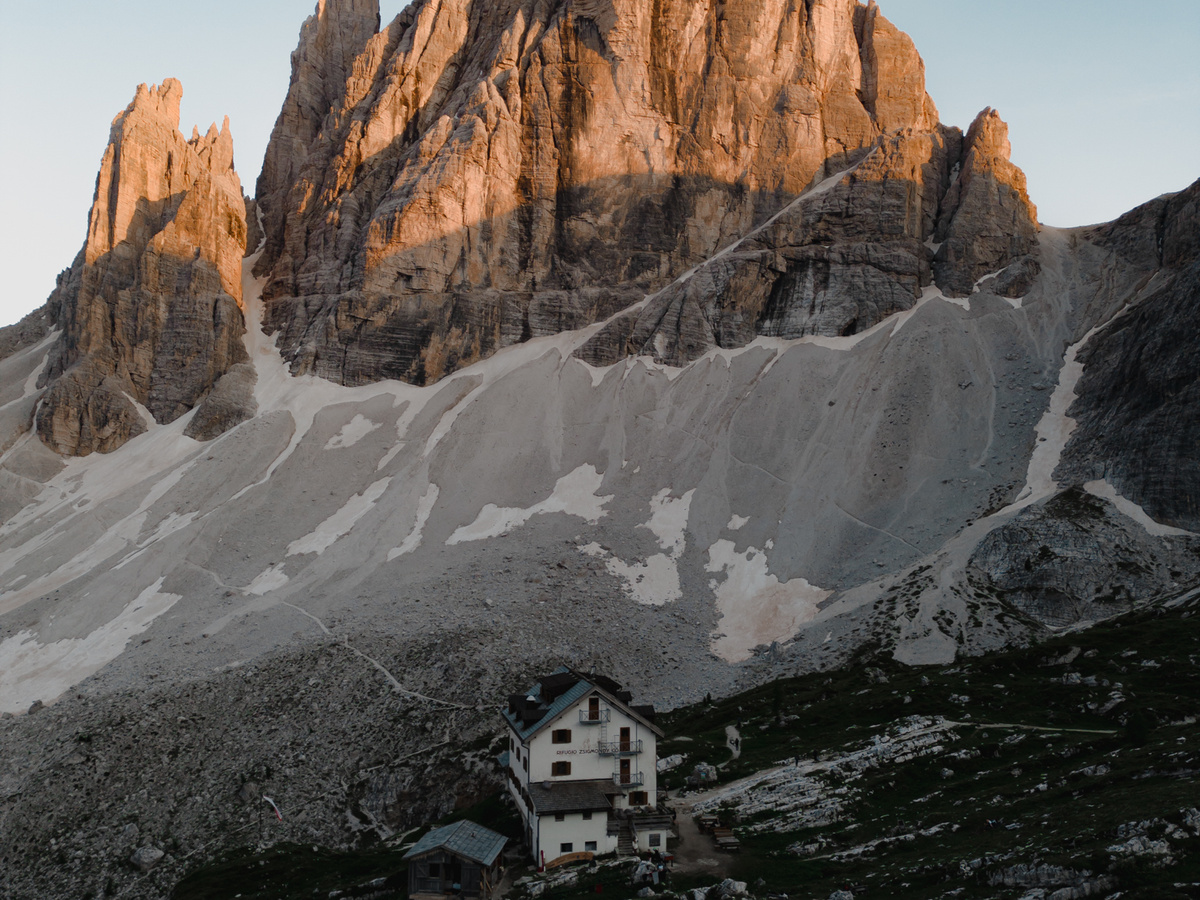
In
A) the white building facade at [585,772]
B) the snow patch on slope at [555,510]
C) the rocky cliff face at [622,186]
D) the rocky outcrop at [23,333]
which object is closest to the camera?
the white building facade at [585,772]

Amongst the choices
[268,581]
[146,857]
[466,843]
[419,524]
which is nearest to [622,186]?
[419,524]

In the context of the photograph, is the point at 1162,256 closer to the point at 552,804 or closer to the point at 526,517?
the point at 526,517

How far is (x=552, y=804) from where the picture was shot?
34656 millimetres

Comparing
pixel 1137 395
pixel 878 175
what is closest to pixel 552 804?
pixel 1137 395

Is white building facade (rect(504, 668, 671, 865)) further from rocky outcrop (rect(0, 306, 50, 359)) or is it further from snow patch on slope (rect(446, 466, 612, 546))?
rocky outcrop (rect(0, 306, 50, 359))

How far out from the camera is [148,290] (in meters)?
110

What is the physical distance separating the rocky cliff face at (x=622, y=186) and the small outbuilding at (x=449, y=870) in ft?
242

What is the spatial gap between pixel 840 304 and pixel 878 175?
693 inches

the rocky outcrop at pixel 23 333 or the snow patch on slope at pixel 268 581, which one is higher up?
the rocky outcrop at pixel 23 333

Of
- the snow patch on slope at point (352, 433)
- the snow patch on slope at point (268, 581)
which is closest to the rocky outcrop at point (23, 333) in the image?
the snow patch on slope at point (352, 433)

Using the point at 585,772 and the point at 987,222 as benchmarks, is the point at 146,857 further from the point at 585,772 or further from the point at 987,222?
the point at 987,222

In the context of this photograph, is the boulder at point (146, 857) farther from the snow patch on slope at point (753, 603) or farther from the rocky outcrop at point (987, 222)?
the rocky outcrop at point (987, 222)

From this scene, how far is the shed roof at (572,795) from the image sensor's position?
113 ft

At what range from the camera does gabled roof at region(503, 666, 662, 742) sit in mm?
37250
